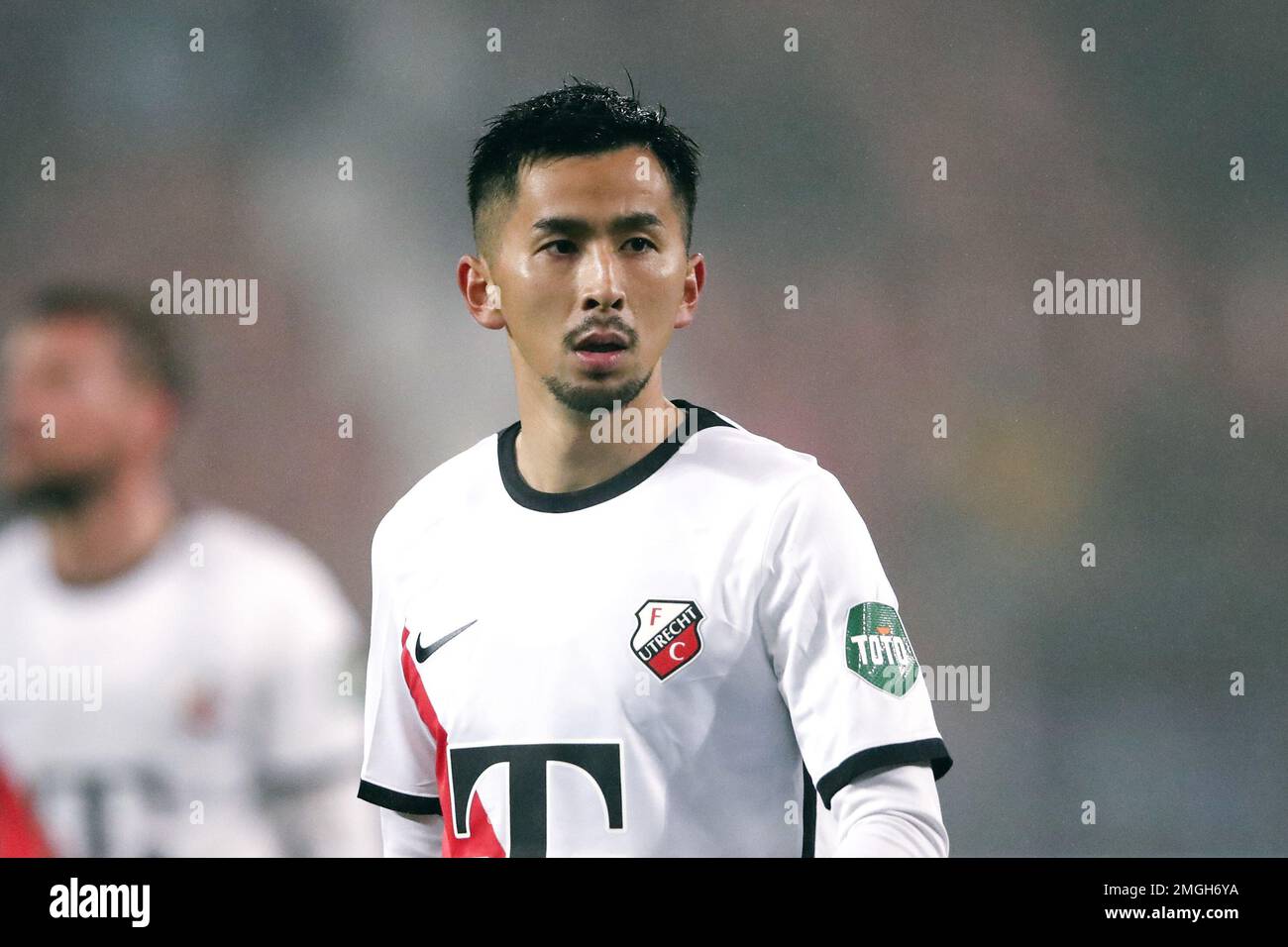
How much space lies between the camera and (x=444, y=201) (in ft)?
9.24

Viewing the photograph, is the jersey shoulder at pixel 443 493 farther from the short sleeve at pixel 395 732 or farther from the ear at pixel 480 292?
the ear at pixel 480 292

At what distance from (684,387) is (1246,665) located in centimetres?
148

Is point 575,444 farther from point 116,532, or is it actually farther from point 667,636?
point 116,532

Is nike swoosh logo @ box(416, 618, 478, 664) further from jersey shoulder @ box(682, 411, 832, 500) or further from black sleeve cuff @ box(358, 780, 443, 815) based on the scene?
jersey shoulder @ box(682, 411, 832, 500)

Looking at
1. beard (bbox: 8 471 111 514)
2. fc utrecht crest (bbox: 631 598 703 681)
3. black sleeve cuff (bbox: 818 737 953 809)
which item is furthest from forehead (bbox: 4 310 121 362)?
black sleeve cuff (bbox: 818 737 953 809)

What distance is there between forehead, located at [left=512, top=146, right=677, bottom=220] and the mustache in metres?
0.22

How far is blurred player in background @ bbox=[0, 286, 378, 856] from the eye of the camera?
2764 mm

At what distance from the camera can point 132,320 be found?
111 inches

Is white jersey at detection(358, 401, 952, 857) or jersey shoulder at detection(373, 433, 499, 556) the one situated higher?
jersey shoulder at detection(373, 433, 499, 556)

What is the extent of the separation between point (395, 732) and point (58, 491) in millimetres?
1034

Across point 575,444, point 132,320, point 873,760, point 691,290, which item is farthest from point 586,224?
point 873,760

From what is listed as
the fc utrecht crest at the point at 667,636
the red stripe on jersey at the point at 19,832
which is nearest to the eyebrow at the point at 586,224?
the fc utrecht crest at the point at 667,636

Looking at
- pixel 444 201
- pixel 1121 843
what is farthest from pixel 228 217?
pixel 1121 843
